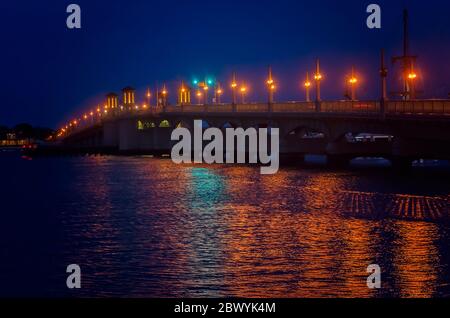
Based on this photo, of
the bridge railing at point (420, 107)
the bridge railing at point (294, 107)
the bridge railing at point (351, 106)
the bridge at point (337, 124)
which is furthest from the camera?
the bridge railing at point (294, 107)

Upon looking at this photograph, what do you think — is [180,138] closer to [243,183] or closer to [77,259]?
[243,183]

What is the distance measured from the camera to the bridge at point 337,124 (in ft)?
195

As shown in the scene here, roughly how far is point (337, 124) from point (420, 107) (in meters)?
16.3

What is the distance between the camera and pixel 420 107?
58250mm

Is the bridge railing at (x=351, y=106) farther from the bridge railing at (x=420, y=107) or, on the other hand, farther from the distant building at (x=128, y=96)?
the distant building at (x=128, y=96)

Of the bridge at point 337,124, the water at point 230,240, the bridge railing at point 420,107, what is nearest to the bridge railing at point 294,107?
the bridge at point 337,124

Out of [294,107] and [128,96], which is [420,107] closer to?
[294,107]

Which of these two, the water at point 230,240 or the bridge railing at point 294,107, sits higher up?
the bridge railing at point 294,107

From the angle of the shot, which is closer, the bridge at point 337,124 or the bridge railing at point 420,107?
the bridge railing at point 420,107

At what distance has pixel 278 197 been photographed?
46812mm

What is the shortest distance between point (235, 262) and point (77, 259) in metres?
5.00

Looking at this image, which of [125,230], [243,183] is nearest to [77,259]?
[125,230]

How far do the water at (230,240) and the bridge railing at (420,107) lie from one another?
4.88 meters
